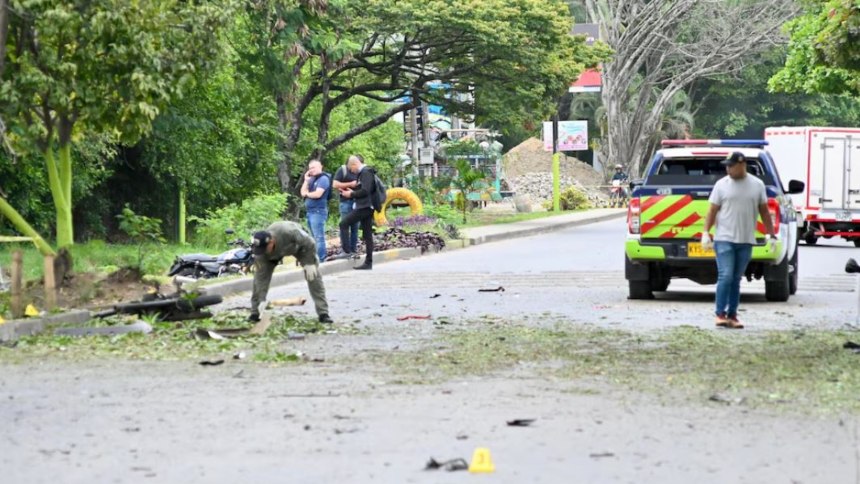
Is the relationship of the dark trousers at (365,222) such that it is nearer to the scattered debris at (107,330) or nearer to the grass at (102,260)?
the grass at (102,260)

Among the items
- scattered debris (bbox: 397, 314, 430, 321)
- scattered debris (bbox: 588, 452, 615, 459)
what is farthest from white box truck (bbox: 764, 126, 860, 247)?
scattered debris (bbox: 588, 452, 615, 459)

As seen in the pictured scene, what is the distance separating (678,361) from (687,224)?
6400mm

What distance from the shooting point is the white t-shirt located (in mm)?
15320

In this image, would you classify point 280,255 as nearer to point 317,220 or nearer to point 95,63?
point 95,63

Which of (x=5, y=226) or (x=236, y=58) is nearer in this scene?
(x=5, y=226)

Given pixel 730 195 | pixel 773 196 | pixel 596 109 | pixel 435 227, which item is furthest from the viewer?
pixel 596 109

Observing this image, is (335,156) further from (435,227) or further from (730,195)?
(730,195)

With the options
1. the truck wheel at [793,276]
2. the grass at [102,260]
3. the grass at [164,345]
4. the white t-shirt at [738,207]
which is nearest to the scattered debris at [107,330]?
the grass at [164,345]

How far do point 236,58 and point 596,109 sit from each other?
171 ft

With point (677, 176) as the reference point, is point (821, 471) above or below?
below

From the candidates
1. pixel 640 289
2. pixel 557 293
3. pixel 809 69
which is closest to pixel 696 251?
pixel 640 289

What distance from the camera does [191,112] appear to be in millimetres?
32562

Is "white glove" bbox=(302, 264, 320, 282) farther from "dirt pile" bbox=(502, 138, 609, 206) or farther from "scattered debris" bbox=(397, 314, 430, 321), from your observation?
"dirt pile" bbox=(502, 138, 609, 206)

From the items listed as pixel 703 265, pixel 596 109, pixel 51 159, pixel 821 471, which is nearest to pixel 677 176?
pixel 703 265
